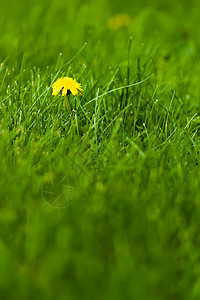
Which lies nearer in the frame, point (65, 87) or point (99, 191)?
point (99, 191)

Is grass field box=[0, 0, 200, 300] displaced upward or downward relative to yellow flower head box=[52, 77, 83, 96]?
downward

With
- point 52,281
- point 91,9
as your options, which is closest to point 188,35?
point 91,9

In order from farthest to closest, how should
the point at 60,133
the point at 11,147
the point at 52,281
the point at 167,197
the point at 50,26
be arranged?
the point at 50,26 < the point at 60,133 < the point at 11,147 < the point at 167,197 < the point at 52,281

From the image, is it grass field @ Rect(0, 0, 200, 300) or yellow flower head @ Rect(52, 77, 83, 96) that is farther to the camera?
yellow flower head @ Rect(52, 77, 83, 96)

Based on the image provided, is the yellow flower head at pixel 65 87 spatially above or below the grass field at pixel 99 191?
above

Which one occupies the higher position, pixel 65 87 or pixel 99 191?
pixel 65 87

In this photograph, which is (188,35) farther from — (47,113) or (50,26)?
(47,113)

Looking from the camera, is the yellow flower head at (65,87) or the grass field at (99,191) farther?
the yellow flower head at (65,87)

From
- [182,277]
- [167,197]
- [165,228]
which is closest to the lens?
[182,277]
